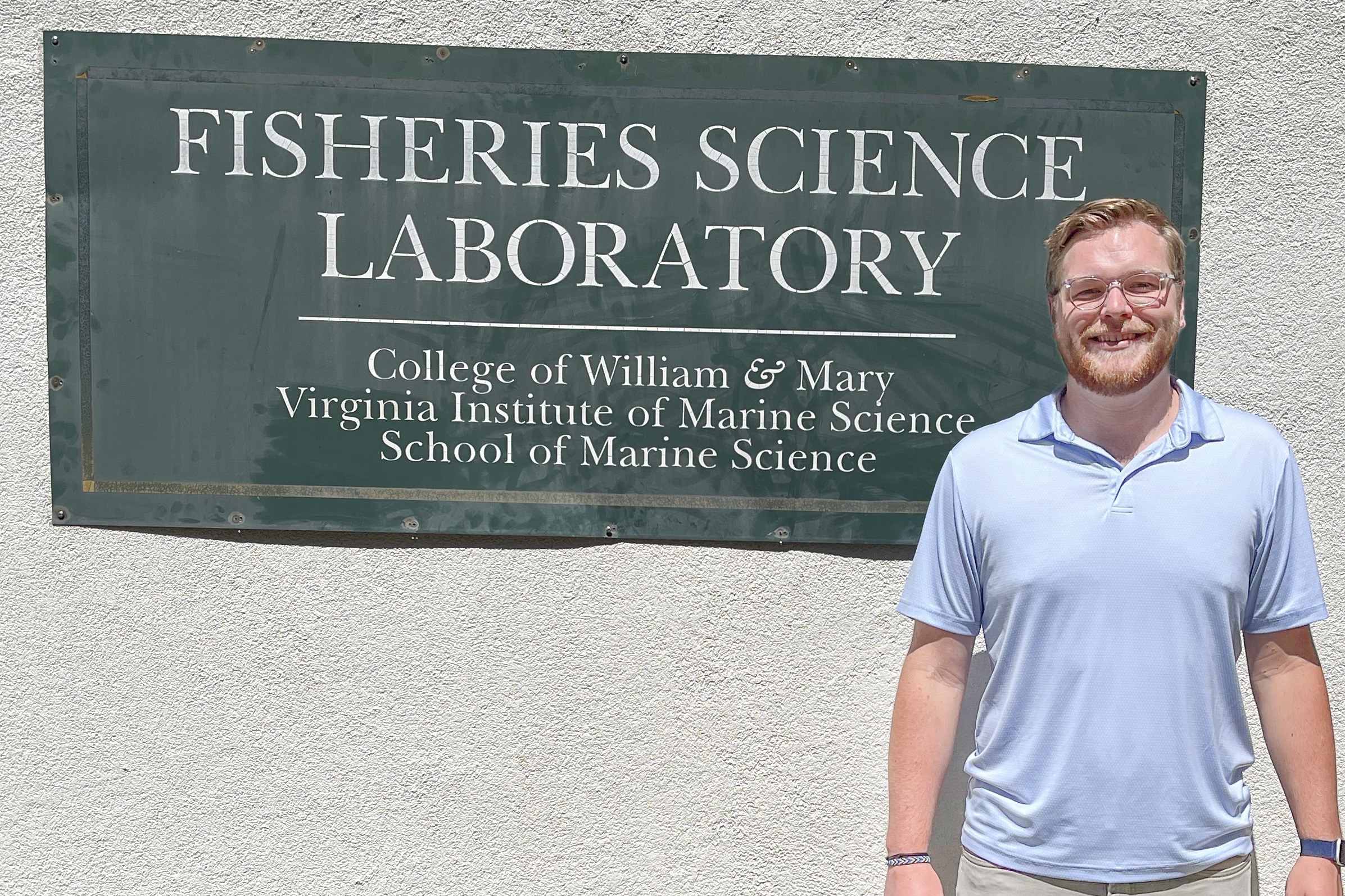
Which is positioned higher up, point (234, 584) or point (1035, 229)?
point (1035, 229)

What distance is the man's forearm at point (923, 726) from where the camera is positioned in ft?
6.54

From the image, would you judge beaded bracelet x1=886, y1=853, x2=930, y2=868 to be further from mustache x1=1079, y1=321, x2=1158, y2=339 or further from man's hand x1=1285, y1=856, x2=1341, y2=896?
mustache x1=1079, y1=321, x2=1158, y2=339

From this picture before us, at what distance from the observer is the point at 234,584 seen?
8.27ft

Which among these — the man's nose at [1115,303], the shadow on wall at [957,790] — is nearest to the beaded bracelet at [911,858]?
the shadow on wall at [957,790]

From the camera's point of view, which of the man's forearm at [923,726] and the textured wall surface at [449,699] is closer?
the man's forearm at [923,726]

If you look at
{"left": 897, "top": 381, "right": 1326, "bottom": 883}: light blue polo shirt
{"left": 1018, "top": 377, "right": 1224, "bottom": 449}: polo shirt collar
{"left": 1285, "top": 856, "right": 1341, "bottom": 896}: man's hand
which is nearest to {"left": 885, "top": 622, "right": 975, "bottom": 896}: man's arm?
{"left": 897, "top": 381, "right": 1326, "bottom": 883}: light blue polo shirt

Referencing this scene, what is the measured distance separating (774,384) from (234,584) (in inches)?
51.4

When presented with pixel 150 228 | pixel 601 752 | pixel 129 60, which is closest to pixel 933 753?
pixel 601 752

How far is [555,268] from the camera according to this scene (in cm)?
245

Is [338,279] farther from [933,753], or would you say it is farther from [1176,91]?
[1176,91]

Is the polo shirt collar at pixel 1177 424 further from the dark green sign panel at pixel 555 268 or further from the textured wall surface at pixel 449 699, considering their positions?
the textured wall surface at pixel 449 699

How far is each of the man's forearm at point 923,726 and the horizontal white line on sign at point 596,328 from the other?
73 centimetres

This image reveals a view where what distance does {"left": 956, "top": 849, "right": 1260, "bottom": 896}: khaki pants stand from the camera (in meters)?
1.85

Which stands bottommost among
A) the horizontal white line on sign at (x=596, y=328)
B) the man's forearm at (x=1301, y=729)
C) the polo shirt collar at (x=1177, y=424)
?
the man's forearm at (x=1301, y=729)
